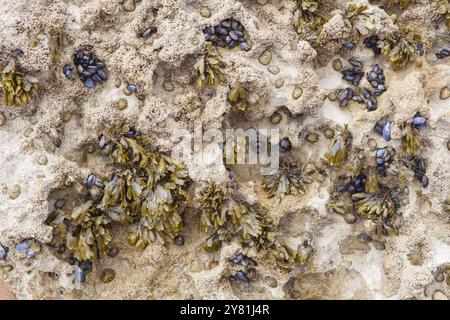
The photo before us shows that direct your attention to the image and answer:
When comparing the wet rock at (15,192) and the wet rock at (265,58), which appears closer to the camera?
the wet rock at (15,192)

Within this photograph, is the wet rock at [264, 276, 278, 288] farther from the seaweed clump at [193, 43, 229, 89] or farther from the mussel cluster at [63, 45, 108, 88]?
the mussel cluster at [63, 45, 108, 88]

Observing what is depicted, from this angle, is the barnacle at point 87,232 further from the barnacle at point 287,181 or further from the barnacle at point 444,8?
the barnacle at point 444,8

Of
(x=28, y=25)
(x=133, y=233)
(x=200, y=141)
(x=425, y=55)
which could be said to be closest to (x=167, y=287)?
(x=133, y=233)

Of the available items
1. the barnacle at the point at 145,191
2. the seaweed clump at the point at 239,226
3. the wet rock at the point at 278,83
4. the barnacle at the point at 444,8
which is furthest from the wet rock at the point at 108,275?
the barnacle at the point at 444,8

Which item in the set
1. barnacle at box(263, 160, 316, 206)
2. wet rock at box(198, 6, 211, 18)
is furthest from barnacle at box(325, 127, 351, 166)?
wet rock at box(198, 6, 211, 18)

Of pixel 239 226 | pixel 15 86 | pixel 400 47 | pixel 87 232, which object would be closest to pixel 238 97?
pixel 239 226
